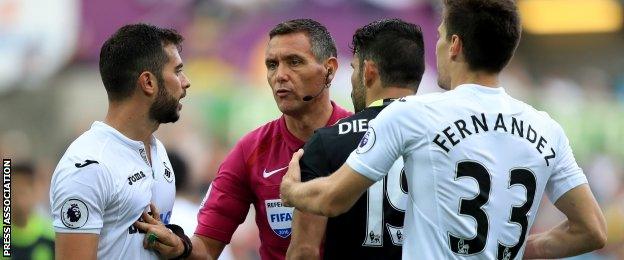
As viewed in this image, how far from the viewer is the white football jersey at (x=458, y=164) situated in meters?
4.25

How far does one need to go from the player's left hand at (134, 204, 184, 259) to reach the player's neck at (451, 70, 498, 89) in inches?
61.2

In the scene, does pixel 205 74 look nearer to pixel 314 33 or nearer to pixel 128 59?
pixel 314 33

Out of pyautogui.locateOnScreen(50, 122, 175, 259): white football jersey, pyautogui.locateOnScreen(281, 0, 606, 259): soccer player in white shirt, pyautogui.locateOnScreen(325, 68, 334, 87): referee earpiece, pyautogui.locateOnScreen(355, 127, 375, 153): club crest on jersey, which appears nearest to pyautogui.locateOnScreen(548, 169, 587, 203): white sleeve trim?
pyautogui.locateOnScreen(281, 0, 606, 259): soccer player in white shirt

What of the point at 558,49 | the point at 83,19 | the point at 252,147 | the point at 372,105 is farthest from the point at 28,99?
the point at 372,105

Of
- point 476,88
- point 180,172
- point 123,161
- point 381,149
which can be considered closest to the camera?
point 381,149

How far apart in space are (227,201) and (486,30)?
6.91ft

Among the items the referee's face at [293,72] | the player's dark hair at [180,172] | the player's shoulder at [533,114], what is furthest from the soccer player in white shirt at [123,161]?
the player's dark hair at [180,172]

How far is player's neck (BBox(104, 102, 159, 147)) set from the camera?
5.20m

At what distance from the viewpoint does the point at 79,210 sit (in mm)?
4730

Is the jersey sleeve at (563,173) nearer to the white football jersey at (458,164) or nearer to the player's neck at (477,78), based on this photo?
the white football jersey at (458,164)

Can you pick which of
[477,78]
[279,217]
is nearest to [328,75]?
[279,217]

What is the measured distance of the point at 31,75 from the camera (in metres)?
15.8

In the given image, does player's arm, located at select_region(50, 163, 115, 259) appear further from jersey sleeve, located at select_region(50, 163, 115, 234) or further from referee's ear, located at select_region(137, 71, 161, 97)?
referee's ear, located at select_region(137, 71, 161, 97)

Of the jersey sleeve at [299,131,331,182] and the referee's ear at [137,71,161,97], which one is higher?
the referee's ear at [137,71,161,97]
